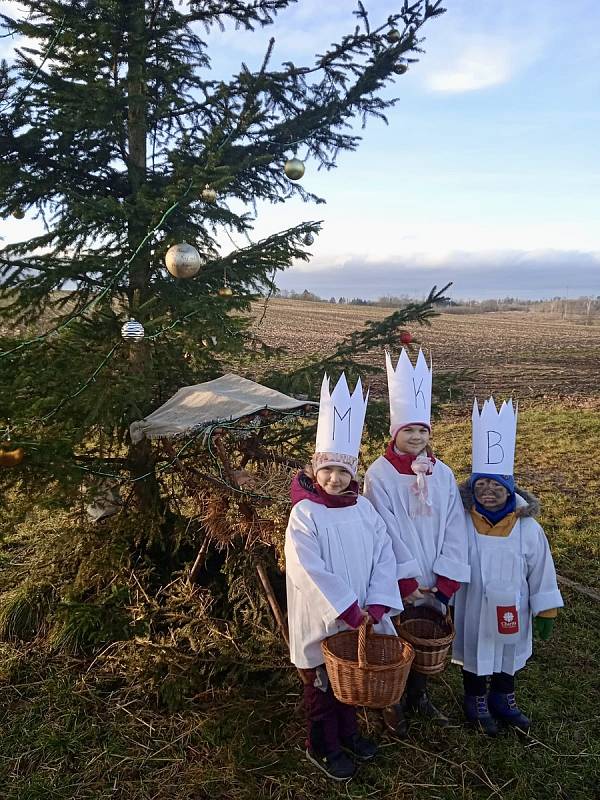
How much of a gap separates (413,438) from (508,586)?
1128 millimetres

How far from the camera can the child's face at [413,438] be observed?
12.8 ft

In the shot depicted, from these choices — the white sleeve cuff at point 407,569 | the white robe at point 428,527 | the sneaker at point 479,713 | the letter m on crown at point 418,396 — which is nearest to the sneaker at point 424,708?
the sneaker at point 479,713

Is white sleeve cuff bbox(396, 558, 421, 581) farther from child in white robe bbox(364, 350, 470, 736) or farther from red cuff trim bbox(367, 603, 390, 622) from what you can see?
red cuff trim bbox(367, 603, 390, 622)

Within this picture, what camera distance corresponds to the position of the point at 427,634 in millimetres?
3842

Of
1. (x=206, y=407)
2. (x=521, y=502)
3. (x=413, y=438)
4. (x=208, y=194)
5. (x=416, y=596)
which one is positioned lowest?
(x=416, y=596)

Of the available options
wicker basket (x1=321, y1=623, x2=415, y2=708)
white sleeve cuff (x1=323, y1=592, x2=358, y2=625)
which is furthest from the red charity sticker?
white sleeve cuff (x1=323, y1=592, x2=358, y2=625)

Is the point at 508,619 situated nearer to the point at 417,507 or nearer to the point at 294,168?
the point at 417,507

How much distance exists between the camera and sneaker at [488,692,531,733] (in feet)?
13.1

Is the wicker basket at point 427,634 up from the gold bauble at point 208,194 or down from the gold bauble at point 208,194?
down

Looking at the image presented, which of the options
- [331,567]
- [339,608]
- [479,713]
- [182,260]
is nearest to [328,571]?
[331,567]

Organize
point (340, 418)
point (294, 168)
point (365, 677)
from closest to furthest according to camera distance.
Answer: point (365, 677) → point (340, 418) → point (294, 168)

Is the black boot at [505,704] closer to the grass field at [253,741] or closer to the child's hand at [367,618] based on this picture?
the grass field at [253,741]

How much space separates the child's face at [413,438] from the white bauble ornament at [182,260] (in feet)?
5.91

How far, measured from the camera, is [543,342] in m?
33.7
